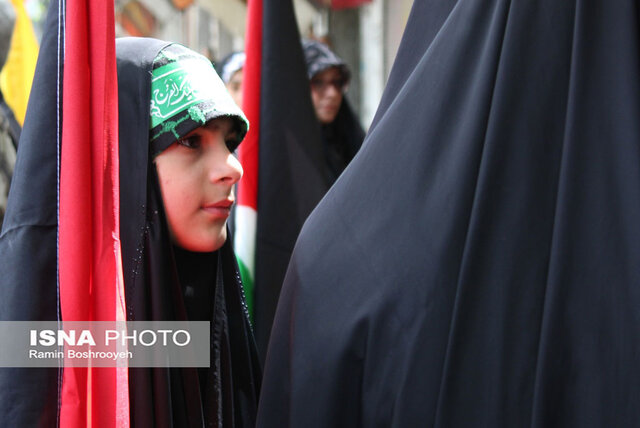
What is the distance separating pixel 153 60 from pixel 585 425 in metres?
1.03

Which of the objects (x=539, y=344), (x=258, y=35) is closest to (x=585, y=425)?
(x=539, y=344)

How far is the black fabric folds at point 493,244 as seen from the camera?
1.12m

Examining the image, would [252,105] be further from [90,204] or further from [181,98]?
[90,204]

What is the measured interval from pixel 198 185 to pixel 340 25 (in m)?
4.76

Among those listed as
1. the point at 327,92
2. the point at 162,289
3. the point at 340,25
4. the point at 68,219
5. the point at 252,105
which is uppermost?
the point at 340,25

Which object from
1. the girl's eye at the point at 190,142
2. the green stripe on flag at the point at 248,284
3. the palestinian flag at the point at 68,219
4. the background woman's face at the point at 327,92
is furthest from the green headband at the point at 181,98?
the background woman's face at the point at 327,92

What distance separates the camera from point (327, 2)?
6.04 metres

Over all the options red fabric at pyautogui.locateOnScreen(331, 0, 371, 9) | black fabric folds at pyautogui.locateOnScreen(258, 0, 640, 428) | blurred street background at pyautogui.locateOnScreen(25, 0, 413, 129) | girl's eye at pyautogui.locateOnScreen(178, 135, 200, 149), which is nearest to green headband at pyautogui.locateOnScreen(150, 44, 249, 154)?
girl's eye at pyautogui.locateOnScreen(178, 135, 200, 149)

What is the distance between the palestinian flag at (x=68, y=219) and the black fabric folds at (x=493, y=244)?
341mm

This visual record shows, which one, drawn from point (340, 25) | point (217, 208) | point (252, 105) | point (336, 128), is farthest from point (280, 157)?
point (340, 25)

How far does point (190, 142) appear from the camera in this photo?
62.7 inches

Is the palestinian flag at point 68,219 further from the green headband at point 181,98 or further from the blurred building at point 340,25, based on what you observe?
the blurred building at point 340,25

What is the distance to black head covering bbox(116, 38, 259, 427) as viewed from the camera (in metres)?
1.49

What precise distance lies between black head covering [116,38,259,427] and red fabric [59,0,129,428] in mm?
105
